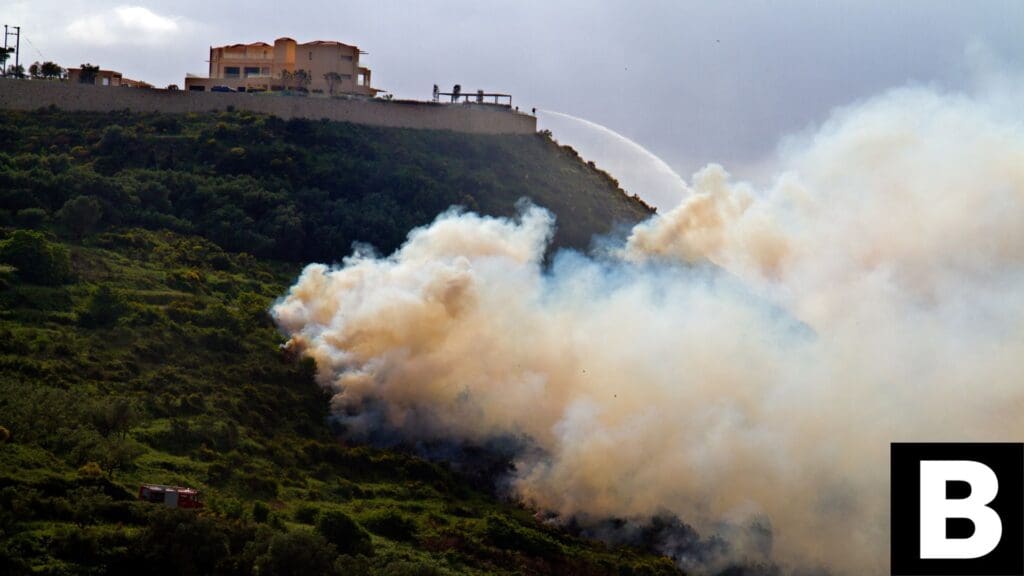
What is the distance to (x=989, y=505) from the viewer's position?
237 feet

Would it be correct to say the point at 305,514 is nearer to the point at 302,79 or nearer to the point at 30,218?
the point at 30,218

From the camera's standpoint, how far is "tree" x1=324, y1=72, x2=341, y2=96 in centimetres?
15912

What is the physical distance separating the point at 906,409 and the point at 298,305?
40534mm

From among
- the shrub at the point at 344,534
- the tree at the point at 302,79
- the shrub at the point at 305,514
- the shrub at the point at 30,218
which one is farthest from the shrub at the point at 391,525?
the tree at the point at 302,79

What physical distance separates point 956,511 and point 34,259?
5956cm

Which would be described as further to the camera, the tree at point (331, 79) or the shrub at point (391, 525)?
the tree at point (331, 79)

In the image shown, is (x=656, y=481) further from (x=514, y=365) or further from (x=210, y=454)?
(x=210, y=454)

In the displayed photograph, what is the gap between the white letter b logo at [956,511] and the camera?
70.9 m

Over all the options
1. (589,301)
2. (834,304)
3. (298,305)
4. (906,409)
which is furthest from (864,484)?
(298,305)

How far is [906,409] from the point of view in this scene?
84.7 m

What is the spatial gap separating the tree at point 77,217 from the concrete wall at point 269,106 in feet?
97.9

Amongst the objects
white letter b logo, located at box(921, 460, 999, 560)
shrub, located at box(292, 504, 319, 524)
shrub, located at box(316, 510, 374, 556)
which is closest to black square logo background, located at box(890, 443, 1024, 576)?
white letter b logo, located at box(921, 460, 999, 560)

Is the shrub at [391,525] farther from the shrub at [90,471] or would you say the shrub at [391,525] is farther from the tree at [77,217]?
the tree at [77,217]

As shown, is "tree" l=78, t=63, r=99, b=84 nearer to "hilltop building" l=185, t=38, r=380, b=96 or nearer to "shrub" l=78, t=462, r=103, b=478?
"hilltop building" l=185, t=38, r=380, b=96
